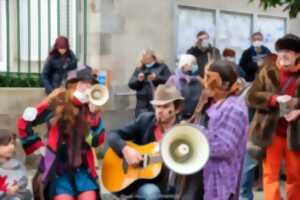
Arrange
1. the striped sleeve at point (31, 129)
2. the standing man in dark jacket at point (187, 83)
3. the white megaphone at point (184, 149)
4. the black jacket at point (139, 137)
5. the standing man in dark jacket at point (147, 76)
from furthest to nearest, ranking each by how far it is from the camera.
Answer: the standing man in dark jacket at point (147, 76) → the standing man in dark jacket at point (187, 83) → the striped sleeve at point (31, 129) → the black jacket at point (139, 137) → the white megaphone at point (184, 149)

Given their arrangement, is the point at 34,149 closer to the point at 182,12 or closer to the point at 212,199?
the point at 212,199

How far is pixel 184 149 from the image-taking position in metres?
5.16

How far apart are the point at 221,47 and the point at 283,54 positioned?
23.1 ft

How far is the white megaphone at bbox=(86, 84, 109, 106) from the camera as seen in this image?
6348 mm

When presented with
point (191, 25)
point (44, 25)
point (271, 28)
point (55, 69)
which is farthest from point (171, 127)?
point (271, 28)

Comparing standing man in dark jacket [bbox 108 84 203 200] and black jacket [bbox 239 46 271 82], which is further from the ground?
black jacket [bbox 239 46 271 82]

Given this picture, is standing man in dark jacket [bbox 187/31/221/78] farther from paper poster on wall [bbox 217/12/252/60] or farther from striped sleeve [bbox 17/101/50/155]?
striped sleeve [bbox 17/101/50/155]

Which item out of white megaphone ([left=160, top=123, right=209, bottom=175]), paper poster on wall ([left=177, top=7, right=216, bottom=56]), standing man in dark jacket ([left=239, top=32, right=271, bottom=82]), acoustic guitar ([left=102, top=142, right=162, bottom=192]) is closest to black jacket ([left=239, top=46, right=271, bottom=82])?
standing man in dark jacket ([left=239, top=32, right=271, bottom=82])

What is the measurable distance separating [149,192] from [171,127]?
0.69 meters

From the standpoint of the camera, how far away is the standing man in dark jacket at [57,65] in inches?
389

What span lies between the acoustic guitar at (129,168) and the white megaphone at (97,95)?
50 cm

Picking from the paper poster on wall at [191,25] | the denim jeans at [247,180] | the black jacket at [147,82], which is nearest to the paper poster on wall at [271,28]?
the paper poster on wall at [191,25]

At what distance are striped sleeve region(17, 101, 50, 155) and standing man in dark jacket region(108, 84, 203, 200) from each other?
0.64 metres

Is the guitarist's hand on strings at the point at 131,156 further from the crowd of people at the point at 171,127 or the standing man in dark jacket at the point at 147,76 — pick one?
the standing man in dark jacket at the point at 147,76
